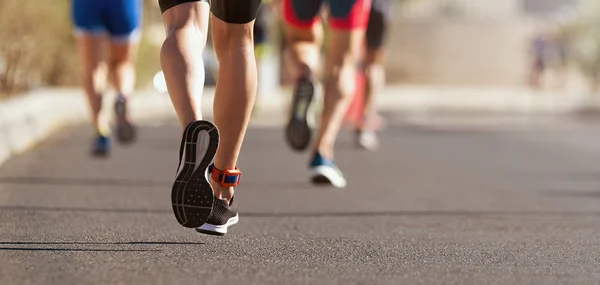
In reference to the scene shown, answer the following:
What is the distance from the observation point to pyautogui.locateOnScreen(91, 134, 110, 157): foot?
9.14 m

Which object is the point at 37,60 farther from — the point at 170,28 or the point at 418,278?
the point at 418,278

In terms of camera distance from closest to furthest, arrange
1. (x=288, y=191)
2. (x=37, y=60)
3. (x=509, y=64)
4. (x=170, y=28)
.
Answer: (x=170, y=28) < (x=288, y=191) < (x=37, y=60) < (x=509, y=64)

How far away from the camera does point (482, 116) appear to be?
59.9ft

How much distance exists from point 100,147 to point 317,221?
3771 mm

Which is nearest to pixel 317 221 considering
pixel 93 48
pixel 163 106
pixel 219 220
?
pixel 219 220

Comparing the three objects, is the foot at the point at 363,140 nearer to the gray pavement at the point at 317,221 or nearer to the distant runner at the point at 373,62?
the distant runner at the point at 373,62

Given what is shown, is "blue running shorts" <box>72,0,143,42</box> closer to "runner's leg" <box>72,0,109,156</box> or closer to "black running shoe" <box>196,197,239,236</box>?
"runner's leg" <box>72,0,109,156</box>

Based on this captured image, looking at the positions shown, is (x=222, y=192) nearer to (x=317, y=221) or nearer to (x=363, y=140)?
(x=317, y=221)

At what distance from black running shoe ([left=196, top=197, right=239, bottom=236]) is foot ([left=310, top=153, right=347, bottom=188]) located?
8.06ft

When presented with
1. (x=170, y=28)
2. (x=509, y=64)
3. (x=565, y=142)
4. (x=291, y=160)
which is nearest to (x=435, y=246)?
(x=170, y=28)

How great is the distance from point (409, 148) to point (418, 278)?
7.02 meters

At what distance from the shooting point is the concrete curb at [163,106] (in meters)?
10.2

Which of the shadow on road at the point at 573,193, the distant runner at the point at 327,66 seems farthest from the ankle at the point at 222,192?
the shadow on road at the point at 573,193

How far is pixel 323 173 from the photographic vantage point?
7.37m
